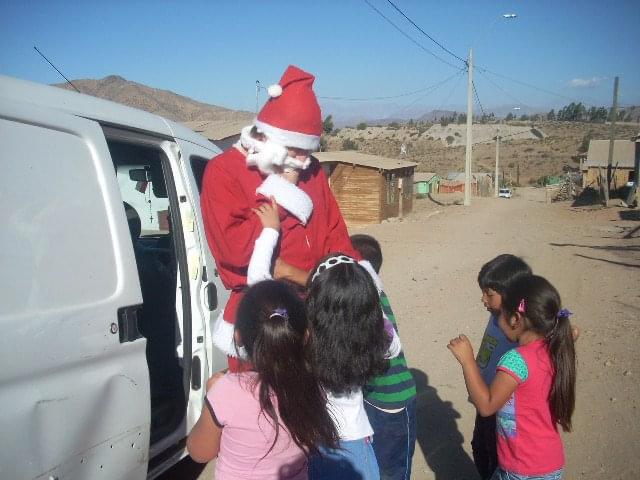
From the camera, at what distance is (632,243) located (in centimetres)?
1276

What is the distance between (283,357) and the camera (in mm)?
1831

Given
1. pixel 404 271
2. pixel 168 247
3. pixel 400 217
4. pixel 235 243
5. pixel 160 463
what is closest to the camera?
pixel 235 243

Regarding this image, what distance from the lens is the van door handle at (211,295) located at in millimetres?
2957

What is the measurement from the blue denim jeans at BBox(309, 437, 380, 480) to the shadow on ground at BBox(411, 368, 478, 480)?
1519 millimetres

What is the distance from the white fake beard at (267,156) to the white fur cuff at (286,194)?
4cm

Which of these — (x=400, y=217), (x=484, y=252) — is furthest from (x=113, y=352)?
(x=400, y=217)

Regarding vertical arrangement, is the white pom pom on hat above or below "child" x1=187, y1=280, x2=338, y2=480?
above

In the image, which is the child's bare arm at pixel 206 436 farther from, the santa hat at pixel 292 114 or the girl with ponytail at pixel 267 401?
the santa hat at pixel 292 114

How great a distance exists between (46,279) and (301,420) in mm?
982

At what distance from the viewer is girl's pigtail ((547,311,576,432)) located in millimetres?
2277

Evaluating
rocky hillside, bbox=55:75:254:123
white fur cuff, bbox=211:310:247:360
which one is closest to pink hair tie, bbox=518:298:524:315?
white fur cuff, bbox=211:310:247:360

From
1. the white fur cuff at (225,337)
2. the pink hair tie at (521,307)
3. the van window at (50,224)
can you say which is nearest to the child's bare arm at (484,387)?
the pink hair tie at (521,307)

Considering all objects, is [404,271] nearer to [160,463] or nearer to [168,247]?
[168,247]

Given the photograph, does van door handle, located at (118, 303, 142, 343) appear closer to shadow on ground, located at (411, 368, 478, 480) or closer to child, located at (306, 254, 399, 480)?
child, located at (306, 254, 399, 480)
